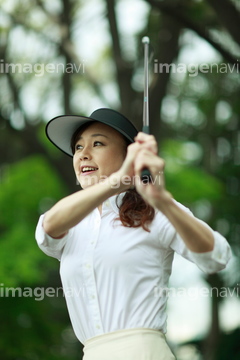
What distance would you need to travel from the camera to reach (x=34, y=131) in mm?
9125

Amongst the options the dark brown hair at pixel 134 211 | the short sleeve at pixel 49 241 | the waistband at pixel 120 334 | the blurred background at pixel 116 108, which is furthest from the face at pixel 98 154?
the blurred background at pixel 116 108

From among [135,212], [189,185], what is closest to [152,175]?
[135,212]

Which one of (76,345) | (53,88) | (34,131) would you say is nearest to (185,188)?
(34,131)

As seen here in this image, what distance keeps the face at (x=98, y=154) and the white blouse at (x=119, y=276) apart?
263 millimetres

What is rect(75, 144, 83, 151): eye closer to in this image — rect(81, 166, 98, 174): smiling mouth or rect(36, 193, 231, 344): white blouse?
rect(81, 166, 98, 174): smiling mouth

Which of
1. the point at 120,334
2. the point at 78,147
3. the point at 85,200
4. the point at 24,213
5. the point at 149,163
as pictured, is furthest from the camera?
the point at 24,213

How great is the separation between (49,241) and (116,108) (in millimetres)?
6610

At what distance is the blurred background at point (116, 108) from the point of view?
8.51 m

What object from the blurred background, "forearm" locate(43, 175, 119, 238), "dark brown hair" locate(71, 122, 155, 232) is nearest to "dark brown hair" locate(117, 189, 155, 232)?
"dark brown hair" locate(71, 122, 155, 232)

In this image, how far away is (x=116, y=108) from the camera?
30.7 ft

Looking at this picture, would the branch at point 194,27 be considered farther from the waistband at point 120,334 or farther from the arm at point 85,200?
the waistband at point 120,334

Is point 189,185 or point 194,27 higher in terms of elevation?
point 194,27

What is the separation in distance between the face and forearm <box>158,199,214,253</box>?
59 cm

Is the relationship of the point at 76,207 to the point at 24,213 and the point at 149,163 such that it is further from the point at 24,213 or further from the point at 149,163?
the point at 24,213
